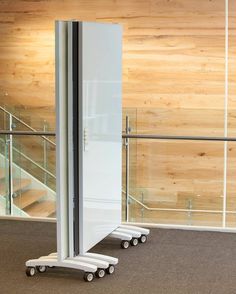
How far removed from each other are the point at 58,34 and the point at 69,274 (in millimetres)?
1716

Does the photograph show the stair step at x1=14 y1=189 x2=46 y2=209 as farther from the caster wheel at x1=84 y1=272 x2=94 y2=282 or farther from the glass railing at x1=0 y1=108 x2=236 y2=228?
the caster wheel at x1=84 y1=272 x2=94 y2=282

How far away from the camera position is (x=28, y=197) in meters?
6.76

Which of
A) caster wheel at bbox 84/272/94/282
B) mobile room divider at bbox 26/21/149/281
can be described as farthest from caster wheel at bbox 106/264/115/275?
caster wheel at bbox 84/272/94/282

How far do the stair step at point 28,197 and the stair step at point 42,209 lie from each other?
0.17 feet

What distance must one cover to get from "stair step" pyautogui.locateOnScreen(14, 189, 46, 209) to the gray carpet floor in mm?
481

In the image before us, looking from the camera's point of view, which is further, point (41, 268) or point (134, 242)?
point (134, 242)

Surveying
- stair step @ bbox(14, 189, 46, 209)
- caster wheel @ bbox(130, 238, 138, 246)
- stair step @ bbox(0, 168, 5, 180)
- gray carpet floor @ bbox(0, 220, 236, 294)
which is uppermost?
stair step @ bbox(0, 168, 5, 180)

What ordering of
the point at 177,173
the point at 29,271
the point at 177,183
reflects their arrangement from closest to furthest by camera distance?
the point at 29,271
the point at 177,173
the point at 177,183

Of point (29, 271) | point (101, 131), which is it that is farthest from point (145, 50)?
point (29, 271)

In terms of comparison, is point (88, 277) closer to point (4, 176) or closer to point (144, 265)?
point (144, 265)

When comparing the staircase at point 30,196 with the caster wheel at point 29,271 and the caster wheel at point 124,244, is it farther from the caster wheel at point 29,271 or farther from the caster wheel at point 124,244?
the caster wheel at point 29,271

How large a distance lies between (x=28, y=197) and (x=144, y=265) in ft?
6.63

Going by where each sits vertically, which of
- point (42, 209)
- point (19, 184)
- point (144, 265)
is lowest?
point (144, 265)

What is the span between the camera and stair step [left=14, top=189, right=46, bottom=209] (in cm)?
677
